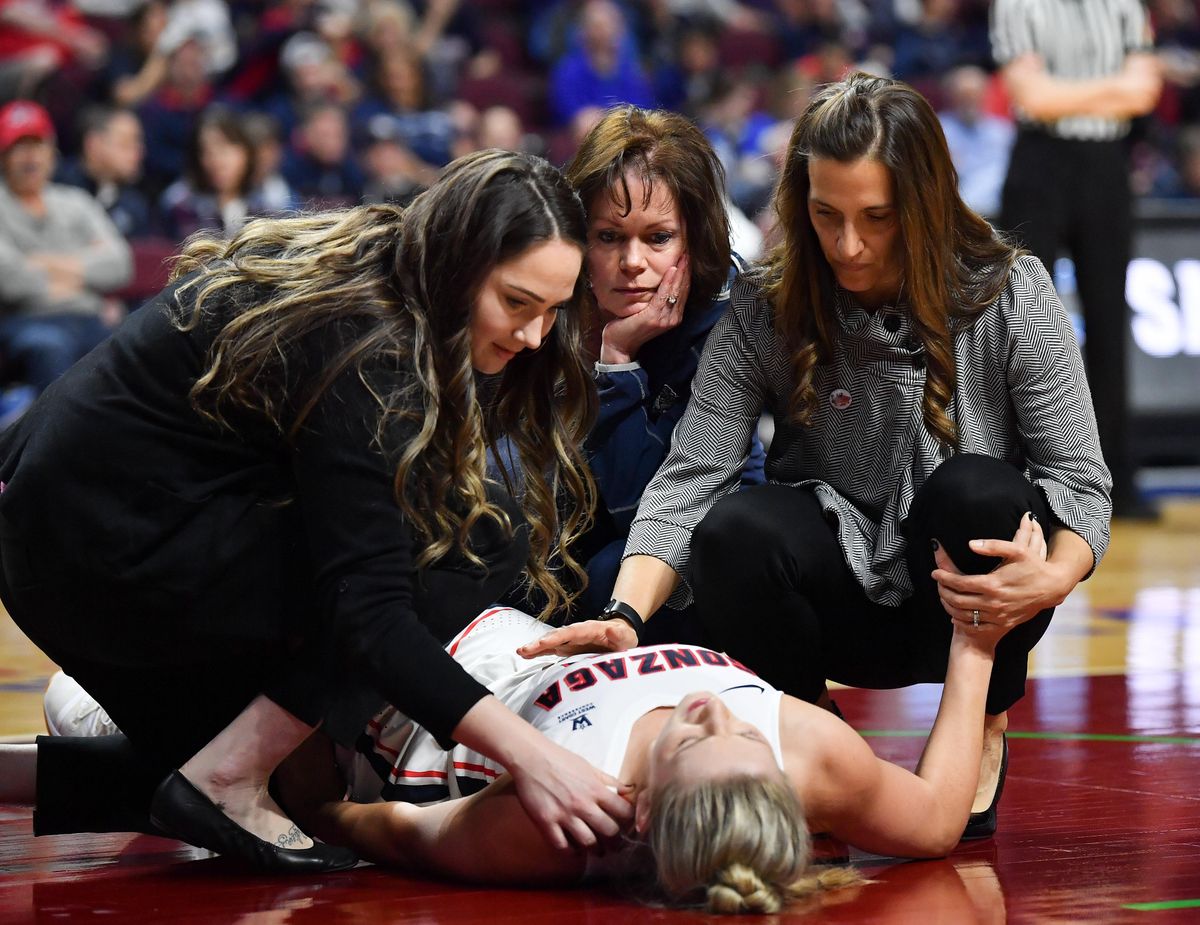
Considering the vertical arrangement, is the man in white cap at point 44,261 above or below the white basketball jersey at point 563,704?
above

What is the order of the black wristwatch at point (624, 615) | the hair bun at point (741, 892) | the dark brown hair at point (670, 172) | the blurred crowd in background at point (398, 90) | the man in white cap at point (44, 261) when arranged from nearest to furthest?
the hair bun at point (741, 892) < the black wristwatch at point (624, 615) < the dark brown hair at point (670, 172) < the man in white cap at point (44, 261) < the blurred crowd in background at point (398, 90)

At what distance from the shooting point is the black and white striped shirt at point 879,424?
264 centimetres

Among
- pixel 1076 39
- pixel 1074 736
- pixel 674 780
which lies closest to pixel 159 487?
pixel 674 780

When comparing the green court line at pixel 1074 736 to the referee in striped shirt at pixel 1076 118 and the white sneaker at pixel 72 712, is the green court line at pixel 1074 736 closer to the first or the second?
the white sneaker at pixel 72 712

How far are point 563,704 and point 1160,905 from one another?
778mm

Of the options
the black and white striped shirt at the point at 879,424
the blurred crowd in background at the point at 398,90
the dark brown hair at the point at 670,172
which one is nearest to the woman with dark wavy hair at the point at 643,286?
the dark brown hair at the point at 670,172

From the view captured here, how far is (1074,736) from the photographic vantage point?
3264 mm

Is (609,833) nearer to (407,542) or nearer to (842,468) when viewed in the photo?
(407,542)

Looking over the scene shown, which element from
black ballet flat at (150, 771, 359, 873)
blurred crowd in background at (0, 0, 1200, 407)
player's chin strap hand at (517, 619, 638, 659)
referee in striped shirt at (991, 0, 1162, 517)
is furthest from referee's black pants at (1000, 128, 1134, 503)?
black ballet flat at (150, 771, 359, 873)

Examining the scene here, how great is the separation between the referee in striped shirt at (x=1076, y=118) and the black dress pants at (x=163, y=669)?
4.31m

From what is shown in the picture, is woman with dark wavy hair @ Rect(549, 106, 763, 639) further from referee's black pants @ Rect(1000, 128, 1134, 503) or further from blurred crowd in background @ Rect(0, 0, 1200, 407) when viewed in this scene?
blurred crowd in background @ Rect(0, 0, 1200, 407)

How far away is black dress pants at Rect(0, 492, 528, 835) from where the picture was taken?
2.41 meters

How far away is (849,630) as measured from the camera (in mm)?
2785

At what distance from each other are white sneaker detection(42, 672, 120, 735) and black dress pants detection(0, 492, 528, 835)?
177 mm
